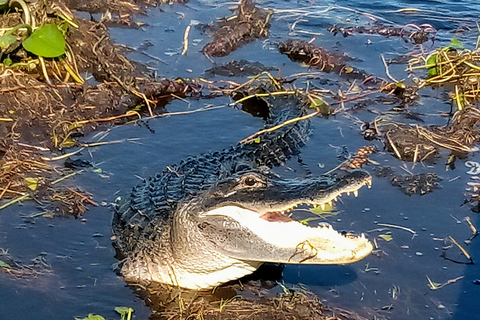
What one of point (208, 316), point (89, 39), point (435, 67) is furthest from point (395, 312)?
point (89, 39)

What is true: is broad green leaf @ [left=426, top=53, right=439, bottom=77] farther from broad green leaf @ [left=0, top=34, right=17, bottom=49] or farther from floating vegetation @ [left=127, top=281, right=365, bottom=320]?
broad green leaf @ [left=0, top=34, right=17, bottom=49]

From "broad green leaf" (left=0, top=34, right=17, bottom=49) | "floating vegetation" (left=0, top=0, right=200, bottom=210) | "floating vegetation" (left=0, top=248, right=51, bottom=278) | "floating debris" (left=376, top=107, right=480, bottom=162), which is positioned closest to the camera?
"floating vegetation" (left=0, top=248, right=51, bottom=278)

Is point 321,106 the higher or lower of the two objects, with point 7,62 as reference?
lower

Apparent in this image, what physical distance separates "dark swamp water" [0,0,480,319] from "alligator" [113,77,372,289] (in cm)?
26

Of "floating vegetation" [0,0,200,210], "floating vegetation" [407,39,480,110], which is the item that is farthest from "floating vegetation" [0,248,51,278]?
"floating vegetation" [407,39,480,110]

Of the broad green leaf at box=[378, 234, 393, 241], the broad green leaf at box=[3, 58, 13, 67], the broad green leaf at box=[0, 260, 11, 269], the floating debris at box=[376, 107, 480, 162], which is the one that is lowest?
the broad green leaf at box=[0, 260, 11, 269]

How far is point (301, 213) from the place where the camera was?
4820mm

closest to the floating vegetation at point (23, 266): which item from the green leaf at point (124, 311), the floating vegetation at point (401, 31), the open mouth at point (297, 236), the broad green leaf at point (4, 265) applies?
the broad green leaf at point (4, 265)

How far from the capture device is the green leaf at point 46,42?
6.19m

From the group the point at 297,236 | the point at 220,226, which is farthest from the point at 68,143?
the point at 297,236

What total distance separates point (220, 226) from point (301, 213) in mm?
1169

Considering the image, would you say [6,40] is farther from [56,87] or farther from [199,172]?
[199,172]

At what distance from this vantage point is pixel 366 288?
4070 mm

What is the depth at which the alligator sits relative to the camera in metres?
3.48
